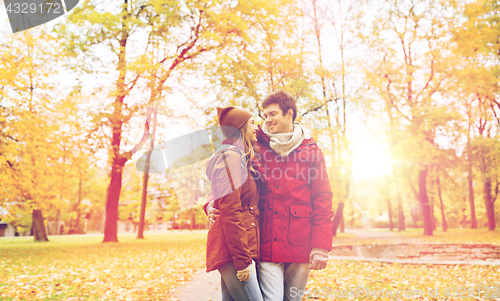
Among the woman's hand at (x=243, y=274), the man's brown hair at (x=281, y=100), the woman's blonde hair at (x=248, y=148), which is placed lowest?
the woman's hand at (x=243, y=274)

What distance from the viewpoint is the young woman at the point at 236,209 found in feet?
7.36

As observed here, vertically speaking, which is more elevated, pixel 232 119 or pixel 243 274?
pixel 232 119

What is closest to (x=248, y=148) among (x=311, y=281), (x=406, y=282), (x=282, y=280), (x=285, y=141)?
(x=285, y=141)

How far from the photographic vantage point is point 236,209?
2.25m

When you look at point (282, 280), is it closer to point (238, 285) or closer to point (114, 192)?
point (238, 285)

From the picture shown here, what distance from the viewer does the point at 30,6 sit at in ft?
40.8

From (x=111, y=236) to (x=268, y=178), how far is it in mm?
18061

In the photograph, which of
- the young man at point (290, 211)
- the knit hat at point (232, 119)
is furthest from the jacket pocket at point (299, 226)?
the knit hat at point (232, 119)

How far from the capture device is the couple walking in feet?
7.50

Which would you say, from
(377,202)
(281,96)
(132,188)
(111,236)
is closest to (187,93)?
(111,236)

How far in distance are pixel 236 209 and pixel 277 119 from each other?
0.89 meters

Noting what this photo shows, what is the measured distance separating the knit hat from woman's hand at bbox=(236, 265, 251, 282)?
36.4 inches

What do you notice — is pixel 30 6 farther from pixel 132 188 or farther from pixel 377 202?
pixel 377 202

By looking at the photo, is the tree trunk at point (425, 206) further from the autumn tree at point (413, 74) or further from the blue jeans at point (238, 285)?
the blue jeans at point (238, 285)
